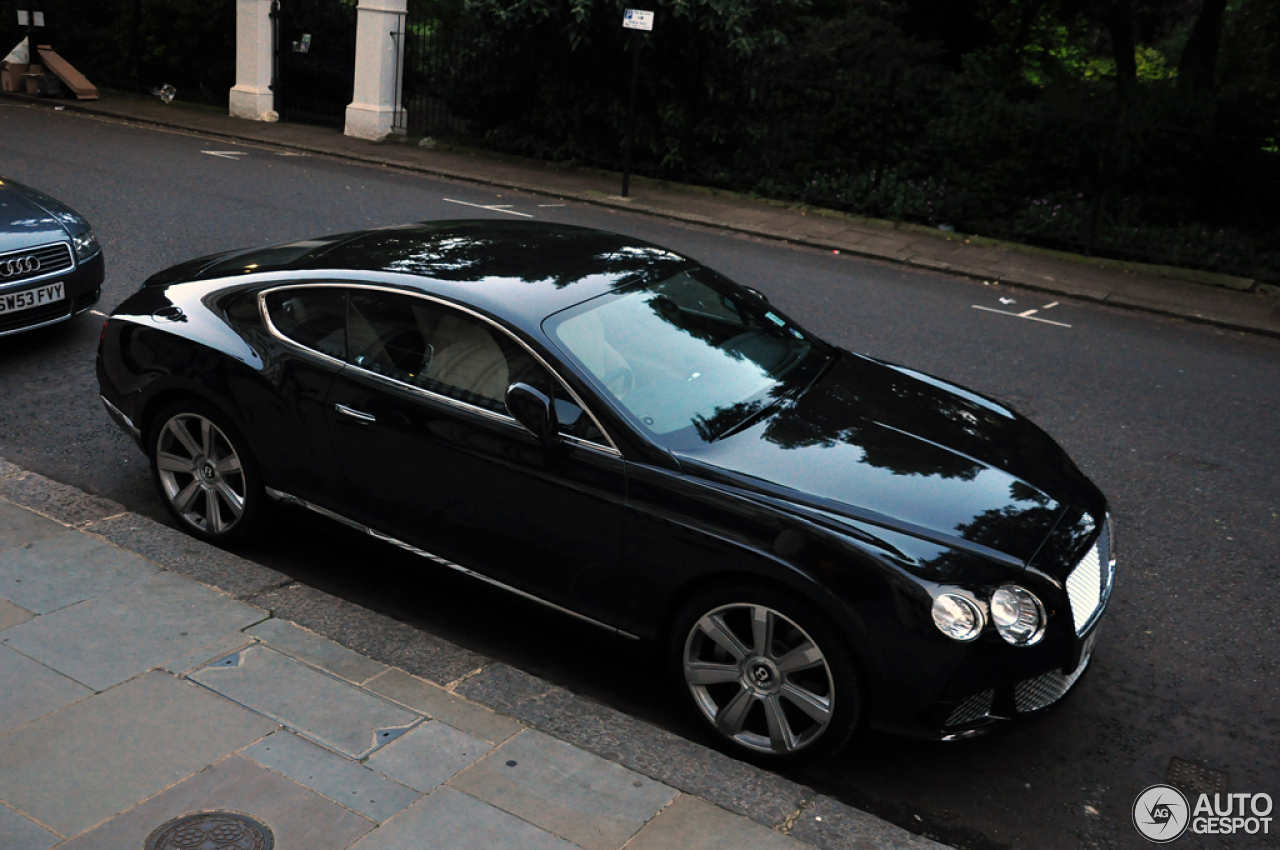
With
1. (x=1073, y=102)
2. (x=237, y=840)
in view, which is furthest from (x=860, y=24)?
(x=237, y=840)

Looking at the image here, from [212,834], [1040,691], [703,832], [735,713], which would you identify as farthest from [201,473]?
[1040,691]

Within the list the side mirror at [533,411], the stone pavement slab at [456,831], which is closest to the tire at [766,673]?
the side mirror at [533,411]

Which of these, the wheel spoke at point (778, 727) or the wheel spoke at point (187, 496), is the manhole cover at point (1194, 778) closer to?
the wheel spoke at point (778, 727)

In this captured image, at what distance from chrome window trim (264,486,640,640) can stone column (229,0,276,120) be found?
18753 mm

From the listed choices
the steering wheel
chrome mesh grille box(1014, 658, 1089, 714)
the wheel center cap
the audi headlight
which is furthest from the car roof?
the audi headlight

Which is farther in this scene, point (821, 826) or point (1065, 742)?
point (1065, 742)

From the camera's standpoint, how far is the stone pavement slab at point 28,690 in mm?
3672

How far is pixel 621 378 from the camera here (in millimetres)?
4375

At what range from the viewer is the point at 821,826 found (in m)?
3.56

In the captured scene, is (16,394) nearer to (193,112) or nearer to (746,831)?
(746,831)

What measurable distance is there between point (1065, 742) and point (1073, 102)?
48.0 feet

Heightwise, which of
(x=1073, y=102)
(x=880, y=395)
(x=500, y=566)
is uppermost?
(x=1073, y=102)

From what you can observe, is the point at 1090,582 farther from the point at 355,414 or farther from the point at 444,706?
the point at 355,414

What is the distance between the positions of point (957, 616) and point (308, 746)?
2099 mm
